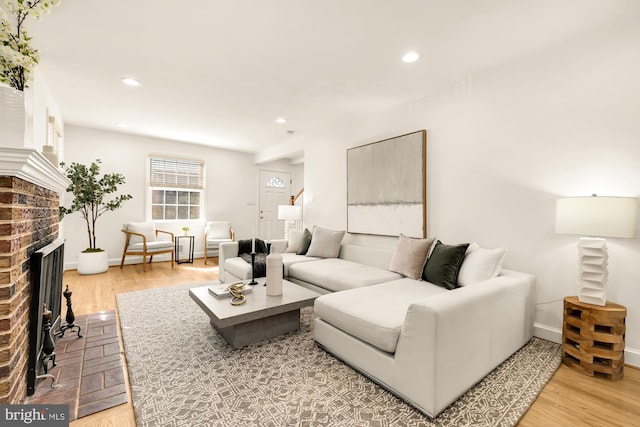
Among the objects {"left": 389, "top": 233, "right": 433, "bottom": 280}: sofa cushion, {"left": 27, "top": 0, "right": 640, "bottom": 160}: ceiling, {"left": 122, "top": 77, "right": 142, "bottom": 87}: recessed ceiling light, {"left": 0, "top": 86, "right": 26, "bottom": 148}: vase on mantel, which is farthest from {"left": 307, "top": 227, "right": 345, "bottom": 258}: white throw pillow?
{"left": 0, "top": 86, "right": 26, "bottom": 148}: vase on mantel

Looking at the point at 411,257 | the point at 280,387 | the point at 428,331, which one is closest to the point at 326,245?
the point at 411,257

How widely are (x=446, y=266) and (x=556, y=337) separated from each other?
105 cm

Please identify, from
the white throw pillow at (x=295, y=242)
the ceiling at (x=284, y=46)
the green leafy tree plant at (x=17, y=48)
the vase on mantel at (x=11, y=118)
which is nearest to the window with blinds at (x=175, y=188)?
the ceiling at (x=284, y=46)

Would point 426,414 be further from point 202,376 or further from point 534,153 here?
point 534,153

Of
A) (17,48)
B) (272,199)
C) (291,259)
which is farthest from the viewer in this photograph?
(272,199)

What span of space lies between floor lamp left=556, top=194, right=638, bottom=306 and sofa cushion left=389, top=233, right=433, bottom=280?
1092 mm

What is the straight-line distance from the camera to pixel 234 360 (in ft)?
6.82

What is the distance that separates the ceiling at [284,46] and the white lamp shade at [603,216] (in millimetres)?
1343

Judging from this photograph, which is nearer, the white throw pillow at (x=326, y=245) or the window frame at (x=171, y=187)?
the white throw pillow at (x=326, y=245)

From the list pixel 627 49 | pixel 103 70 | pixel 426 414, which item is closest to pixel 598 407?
pixel 426 414

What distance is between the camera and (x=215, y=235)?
6180mm

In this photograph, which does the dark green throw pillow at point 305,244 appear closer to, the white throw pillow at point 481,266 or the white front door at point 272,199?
the white throw pillow at point 481,266

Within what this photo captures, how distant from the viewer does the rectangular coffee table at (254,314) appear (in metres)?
2.10

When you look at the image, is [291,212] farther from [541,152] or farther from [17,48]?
[17,48]
